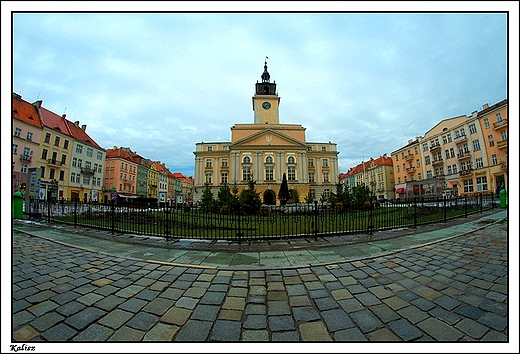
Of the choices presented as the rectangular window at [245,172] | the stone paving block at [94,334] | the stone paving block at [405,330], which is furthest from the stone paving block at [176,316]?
the rectangular window at [245,172]

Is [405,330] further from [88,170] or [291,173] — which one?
[88,170]

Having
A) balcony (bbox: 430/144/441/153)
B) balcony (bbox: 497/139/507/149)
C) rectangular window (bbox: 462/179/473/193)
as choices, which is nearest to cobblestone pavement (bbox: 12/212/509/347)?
balcony (bbox: 497/139/507/149)

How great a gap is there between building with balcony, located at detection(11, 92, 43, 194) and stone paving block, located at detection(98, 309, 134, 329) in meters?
40.4

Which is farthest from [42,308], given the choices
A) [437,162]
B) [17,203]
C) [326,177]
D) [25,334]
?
[437,162]

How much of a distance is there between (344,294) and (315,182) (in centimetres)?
5130

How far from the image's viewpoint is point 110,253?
5.64 meters

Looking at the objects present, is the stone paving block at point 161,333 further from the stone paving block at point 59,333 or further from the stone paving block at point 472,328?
the stone paving block at point 472,328

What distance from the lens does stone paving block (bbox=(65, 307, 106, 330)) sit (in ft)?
8.09

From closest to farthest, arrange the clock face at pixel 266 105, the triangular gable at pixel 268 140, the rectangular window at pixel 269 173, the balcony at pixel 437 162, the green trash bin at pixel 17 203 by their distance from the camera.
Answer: the green trash bin at pixel 17 203
the balcony at pixel 437 162
the rectangular window at pixel 269 173
the triangular gable at pixel 268 140
the clock face at pixel 266 105

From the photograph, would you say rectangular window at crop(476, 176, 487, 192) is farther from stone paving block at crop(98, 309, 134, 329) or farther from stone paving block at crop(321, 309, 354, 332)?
stone paving block at crop(98, 309, 134, 329)

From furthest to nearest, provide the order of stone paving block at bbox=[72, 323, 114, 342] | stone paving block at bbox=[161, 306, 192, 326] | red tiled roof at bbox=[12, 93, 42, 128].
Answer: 1. red tiled roof at bbox=[12, 93, 42, 128]
2. stone paving block at bbox=[161, 306, 192, 326]
3. stone paving block at bbox=[72, 323, 114, 342]

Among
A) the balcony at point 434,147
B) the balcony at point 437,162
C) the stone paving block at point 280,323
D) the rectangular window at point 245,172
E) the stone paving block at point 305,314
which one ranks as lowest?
the stone paving block at point 305,314

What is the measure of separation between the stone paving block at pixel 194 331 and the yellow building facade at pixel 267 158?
41478 mm

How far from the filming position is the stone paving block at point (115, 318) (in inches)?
97.6
